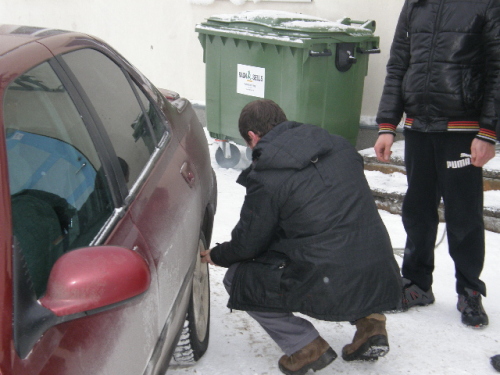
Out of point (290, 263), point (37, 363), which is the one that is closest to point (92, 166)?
point (37, 363)

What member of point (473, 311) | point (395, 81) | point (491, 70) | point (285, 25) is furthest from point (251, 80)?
point (473, 311)

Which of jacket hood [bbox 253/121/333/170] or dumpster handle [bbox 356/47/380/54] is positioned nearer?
jacket hood [bbox 253/121/333/170]

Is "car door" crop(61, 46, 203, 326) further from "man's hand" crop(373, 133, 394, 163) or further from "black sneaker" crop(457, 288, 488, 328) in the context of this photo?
"black sneaker" crop(457, 288, 488, 328)

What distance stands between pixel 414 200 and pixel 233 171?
10.2 feet

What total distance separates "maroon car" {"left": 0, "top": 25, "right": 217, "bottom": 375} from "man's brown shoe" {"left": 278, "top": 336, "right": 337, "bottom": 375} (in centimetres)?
43

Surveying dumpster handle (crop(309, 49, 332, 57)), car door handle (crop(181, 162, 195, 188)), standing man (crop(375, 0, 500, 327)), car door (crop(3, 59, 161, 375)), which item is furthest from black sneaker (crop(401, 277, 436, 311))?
dumpster handle (crop(309, 49, 332, 57))

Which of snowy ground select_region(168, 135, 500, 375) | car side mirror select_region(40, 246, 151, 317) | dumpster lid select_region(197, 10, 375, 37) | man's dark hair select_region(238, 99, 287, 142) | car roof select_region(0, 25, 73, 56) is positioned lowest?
snowy ground select_region(168, 135, 500, 375)

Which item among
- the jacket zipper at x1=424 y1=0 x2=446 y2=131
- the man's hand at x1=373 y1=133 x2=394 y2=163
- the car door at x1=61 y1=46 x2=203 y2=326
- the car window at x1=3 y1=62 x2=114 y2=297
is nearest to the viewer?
the car window at x1=3 y1=62 x2=114 y2=297

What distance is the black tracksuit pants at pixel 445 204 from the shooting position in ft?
10.2

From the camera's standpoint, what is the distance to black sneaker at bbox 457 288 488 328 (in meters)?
3.25

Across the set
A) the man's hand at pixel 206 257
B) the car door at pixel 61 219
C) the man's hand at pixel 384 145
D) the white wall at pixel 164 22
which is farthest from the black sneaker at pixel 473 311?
the white wall at pixel 164 22

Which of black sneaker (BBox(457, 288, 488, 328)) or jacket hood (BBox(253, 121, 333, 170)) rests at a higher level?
jacket hood (BBox(253, 121, 333, 170))

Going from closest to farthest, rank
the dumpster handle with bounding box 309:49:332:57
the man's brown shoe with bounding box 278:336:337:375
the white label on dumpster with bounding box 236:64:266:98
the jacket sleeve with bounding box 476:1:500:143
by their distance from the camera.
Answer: the man's brown shoe with bounding box 278:336:337:375 < the jacket sleeve with bounding box 476:1:500:143 < the dumpster handle with bounding box 309:49:332:57 < the white label on dumpster with bounding box 236:64:266:98

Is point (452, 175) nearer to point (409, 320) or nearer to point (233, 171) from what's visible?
point (409, 320)
